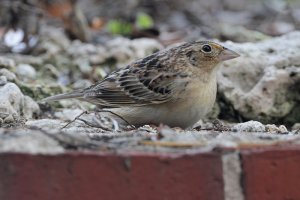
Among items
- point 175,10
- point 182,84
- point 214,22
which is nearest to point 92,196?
point 182,84

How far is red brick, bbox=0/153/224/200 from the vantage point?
88.3 inches

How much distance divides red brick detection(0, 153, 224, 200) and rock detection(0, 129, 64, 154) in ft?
0.10

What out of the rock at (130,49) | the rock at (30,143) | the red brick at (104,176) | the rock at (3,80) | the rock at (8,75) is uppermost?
the rock at (130,49)

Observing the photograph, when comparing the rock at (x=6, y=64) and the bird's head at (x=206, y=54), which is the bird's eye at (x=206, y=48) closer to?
the bird's head at (x=206, y=54)

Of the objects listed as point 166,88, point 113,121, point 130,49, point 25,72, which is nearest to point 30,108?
point 113,121

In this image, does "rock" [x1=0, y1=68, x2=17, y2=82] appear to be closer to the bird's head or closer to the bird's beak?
the bird's head

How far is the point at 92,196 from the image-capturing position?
2270mm

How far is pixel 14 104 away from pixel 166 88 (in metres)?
0.92

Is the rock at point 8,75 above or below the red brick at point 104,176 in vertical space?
above

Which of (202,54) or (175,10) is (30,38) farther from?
(175,10)

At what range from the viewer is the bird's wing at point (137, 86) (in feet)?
15.1

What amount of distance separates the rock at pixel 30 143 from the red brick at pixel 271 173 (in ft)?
1.87

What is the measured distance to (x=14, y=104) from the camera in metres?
4.22

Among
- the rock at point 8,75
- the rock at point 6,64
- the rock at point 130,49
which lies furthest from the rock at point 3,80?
the rock at point 130,49
